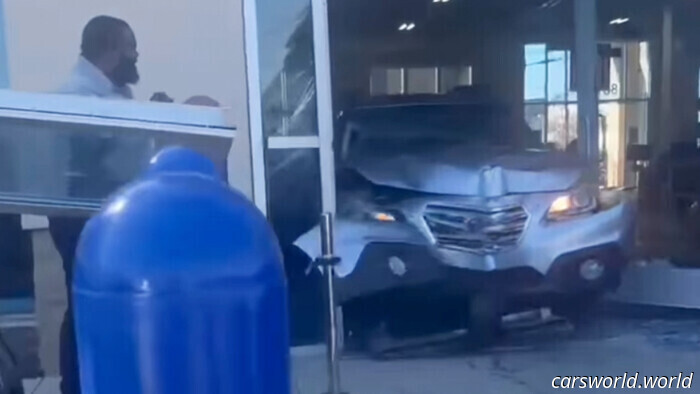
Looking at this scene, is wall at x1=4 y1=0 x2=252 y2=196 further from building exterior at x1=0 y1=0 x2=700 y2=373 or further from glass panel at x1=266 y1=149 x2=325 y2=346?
glass panel at x1=266 y1=149 x2=325 y2=346

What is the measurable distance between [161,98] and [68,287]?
731mm

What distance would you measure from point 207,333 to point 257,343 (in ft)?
0.39

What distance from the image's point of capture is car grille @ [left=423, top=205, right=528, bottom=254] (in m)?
3.69

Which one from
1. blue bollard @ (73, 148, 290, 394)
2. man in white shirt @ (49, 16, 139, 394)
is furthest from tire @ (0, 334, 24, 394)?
blue bollard @ (73, 148, 290, 394)

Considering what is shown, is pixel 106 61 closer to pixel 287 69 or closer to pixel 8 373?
pixel 287 69

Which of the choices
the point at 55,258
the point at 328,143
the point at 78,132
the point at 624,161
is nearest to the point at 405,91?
the point at 328,143

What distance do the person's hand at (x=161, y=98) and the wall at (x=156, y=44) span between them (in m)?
0.02

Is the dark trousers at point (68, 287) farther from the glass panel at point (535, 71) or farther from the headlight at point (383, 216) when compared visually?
the glass panel at point (535, 71)

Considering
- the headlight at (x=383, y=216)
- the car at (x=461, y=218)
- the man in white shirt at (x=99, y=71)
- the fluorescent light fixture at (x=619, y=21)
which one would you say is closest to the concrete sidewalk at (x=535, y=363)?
the car at (x=461, y=218)

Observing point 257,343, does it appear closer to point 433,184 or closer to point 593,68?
point 433,184

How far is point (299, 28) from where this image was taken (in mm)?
3650

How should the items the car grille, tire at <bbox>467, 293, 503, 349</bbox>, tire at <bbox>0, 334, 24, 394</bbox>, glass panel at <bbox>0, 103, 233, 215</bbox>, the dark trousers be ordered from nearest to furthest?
glass panel at <bbox>0, 103, 233, 215</bbox>
the dark trousers
tire at <bbox>0, 334, 24, 394</bbox>
the car grille
tire at <bbox>467, 293, 503, 349</bbox>

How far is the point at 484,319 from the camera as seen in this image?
12.5 ft

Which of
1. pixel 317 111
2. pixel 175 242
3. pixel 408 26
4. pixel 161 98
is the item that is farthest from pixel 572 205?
pixel 175 242
